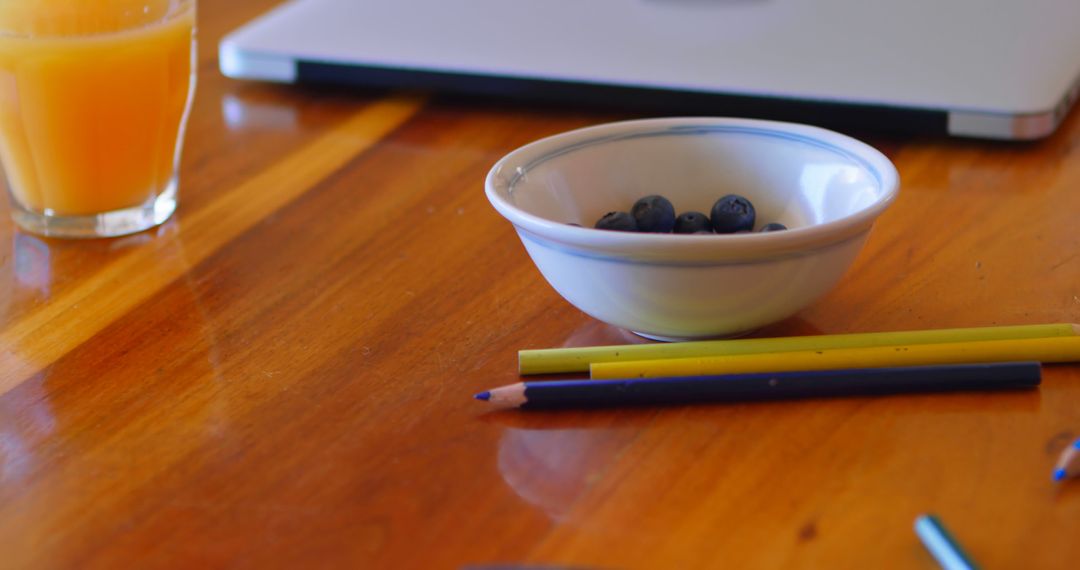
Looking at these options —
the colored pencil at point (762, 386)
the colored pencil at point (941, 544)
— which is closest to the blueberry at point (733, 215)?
the colored pencil at point (762, 386)

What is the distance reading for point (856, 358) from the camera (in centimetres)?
56

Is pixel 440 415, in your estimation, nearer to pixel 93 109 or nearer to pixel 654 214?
pixel 654 214

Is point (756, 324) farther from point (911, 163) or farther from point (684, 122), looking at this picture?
point (911, 163)

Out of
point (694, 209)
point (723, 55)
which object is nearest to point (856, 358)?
point (694, 209)

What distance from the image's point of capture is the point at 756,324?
576mm

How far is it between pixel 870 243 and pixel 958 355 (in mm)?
171

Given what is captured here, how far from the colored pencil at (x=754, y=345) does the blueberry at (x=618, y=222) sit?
71mm

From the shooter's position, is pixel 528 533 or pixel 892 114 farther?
pixel 892 114

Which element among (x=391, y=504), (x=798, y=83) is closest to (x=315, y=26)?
(x=798, y=83)

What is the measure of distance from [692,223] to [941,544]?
24 centimetres

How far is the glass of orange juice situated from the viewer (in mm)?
740

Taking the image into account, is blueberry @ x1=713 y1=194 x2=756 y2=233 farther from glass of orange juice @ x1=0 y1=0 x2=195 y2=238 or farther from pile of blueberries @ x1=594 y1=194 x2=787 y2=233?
glass of orange juice @ x1=0 y1=0 x2=195 y2=238

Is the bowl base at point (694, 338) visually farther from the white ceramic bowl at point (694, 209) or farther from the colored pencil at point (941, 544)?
the colored pencil at point (941, 544)

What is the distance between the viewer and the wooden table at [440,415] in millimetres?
466
